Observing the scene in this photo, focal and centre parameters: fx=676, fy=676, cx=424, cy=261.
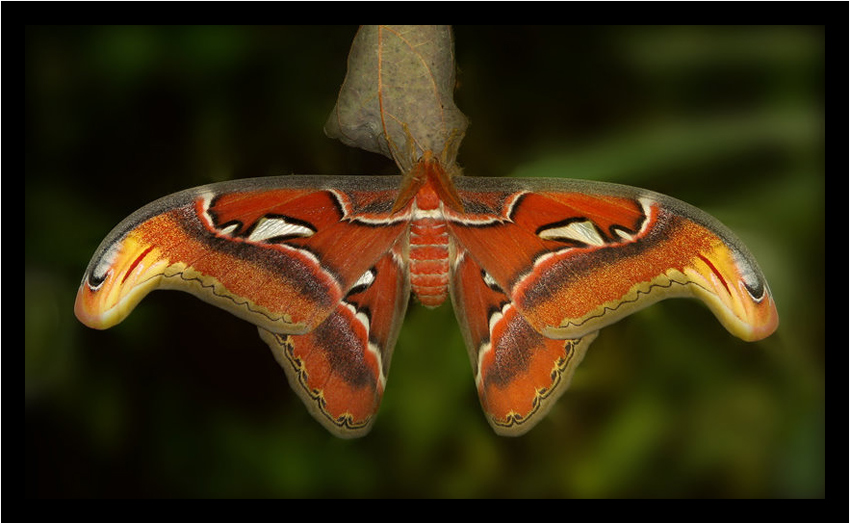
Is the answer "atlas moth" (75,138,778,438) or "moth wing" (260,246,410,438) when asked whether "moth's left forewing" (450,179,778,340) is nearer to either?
"atlas moth" (75,138,778,438)

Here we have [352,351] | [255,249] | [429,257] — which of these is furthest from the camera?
[352,351]

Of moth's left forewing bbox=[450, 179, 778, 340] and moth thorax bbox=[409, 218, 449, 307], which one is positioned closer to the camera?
moth's left forewing bbox=[450, 179, 778, 340]

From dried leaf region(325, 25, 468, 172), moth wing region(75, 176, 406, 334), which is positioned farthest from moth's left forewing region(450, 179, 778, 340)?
moth wing region(75, 176, 406, 334)

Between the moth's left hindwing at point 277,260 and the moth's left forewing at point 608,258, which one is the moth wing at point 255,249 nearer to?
the moth's left hindwing at point 277,260

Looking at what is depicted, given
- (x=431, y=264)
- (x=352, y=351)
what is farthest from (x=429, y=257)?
(x=352, y=351)

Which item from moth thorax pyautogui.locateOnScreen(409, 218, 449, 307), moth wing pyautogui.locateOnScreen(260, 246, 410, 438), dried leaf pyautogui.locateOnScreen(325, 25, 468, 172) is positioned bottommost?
moth wing pyautogui.locateOnScreen(260, 246, 410, 438)

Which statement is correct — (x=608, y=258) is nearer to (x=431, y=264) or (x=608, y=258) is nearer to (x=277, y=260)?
(x=431, y=264)

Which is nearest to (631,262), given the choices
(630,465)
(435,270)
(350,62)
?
(435,270)
